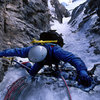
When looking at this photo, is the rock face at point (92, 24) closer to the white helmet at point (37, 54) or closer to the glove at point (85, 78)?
the glove at point (85, 78)

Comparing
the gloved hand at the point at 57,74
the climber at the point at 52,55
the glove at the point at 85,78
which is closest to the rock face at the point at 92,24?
the gloved hand at the point at 57,74

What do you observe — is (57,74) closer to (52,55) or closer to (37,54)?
(52,55)

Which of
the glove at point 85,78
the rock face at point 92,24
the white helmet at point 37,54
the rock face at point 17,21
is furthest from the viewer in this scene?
the rock face at point 92,24

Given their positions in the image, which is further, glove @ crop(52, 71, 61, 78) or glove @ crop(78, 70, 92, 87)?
glove @ crop(52, 71, 61, 78)

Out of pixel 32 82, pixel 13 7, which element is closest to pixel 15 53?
pixel 32 82

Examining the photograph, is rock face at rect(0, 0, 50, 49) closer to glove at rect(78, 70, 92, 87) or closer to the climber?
the climber

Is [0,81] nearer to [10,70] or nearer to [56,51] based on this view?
[10,70]

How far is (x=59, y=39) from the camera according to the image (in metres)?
2.78

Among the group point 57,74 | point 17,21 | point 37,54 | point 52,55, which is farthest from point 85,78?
point 17,21

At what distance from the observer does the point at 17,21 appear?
261 inches

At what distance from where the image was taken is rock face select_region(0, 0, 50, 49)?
17.5ft

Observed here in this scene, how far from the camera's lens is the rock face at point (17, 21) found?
5.34 metres

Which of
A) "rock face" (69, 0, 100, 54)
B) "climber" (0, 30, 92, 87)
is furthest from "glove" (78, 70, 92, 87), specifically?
"rock face" (69, 0, 100, 54)

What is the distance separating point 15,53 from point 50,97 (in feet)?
4.49
